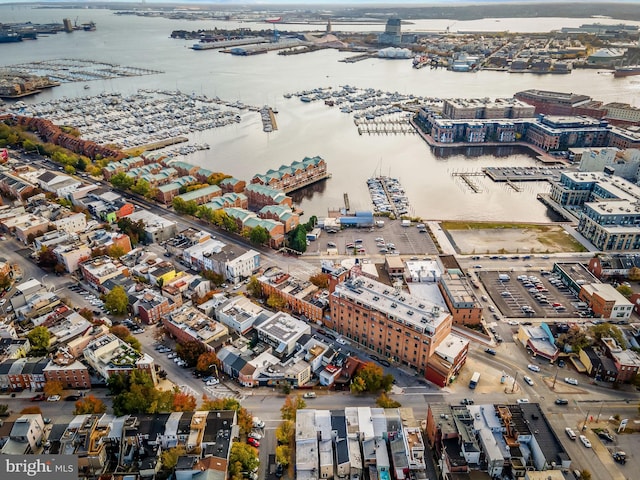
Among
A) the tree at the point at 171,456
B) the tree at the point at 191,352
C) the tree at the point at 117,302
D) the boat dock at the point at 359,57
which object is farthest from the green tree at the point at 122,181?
the boat dock at the point at 359,57

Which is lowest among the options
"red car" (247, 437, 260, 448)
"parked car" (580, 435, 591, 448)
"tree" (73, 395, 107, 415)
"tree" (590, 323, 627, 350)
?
"parked car" (580, 435, 591, 448)

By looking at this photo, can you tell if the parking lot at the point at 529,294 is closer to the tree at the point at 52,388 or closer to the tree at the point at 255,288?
the tree at the point at 255,288

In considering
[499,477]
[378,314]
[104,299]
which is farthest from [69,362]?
[499,477]

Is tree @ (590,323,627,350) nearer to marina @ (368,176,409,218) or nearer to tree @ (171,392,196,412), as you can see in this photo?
marina @ (368,176,409,218)

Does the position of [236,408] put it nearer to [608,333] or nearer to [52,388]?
[52,388]

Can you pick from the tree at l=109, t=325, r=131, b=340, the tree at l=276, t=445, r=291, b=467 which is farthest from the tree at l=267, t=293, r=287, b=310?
the tree at l=276, t=445, r=291, b=467

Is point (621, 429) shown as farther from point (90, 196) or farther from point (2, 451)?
point (90, 196)

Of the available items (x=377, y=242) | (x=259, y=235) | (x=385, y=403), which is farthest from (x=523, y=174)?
(x=385, y=403)
